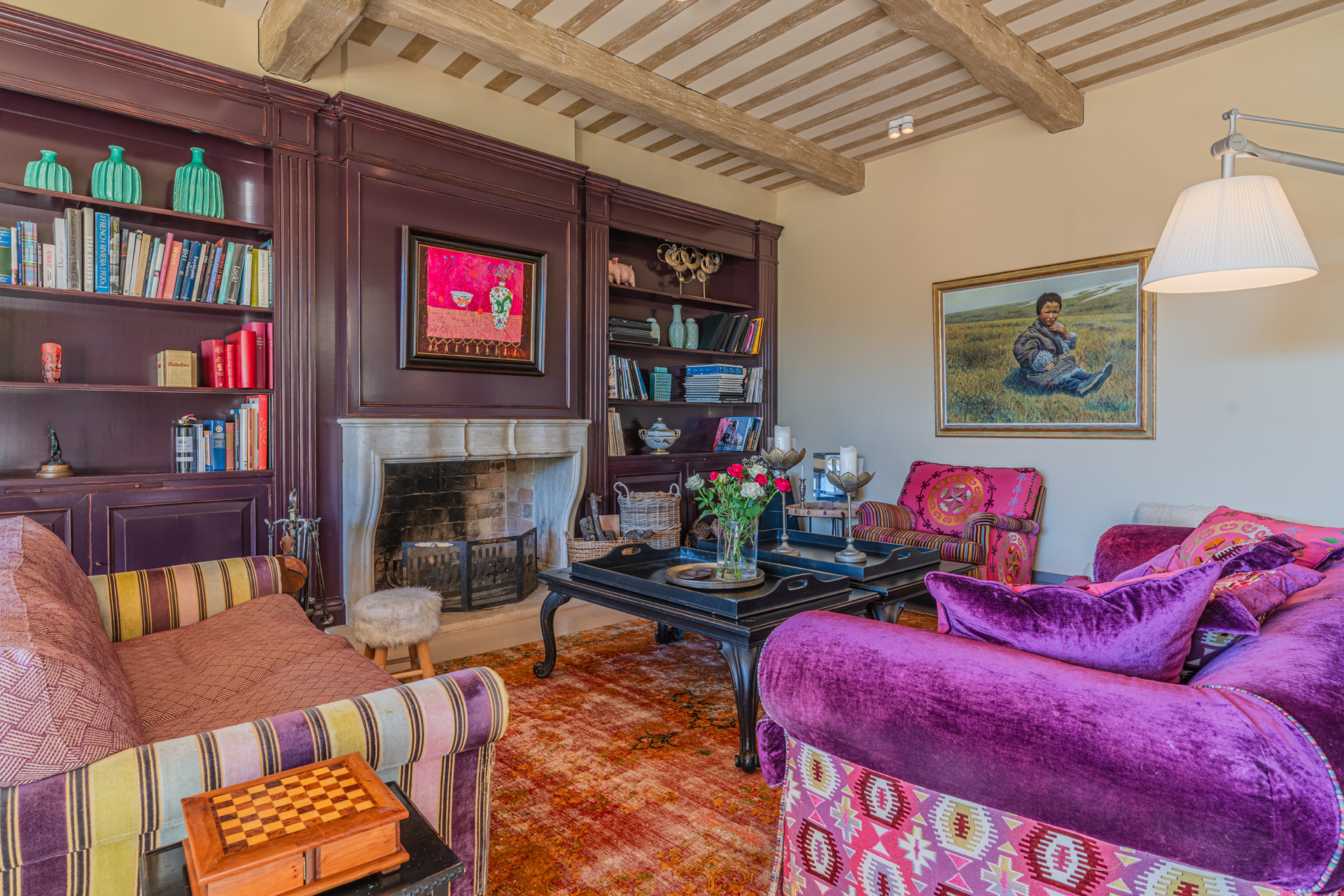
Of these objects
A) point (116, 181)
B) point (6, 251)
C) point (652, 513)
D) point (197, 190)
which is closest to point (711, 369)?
point (652, 513)

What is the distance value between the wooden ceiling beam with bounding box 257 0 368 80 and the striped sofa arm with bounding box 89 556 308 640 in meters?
2.03

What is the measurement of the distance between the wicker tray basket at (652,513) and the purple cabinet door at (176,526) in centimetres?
188

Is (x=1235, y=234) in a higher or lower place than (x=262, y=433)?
higher

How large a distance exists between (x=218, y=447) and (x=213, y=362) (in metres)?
0.37

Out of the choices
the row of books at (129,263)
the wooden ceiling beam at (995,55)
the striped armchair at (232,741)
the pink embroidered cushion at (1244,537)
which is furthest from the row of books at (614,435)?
the pink embroidered cushion at (1244,537)

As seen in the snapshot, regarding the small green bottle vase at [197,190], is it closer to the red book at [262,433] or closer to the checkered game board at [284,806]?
the red book at [262,433]

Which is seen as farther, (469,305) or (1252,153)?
(469,305)

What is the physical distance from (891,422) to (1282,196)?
10.6 feet

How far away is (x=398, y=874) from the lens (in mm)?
874

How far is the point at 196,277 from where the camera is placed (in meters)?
2.98

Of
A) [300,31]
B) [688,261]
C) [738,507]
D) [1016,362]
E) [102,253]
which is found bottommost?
[738,507]

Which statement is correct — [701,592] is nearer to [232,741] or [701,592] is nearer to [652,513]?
[232,741]

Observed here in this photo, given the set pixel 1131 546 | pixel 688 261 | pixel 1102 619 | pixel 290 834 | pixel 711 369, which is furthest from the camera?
pixel 688 261

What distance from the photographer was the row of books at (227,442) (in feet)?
9.95
